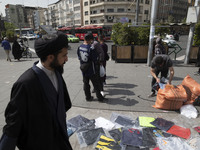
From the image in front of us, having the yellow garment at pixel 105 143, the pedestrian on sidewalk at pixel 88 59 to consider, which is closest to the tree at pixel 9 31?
the pedestrian on sidewalk at pixel 88 59

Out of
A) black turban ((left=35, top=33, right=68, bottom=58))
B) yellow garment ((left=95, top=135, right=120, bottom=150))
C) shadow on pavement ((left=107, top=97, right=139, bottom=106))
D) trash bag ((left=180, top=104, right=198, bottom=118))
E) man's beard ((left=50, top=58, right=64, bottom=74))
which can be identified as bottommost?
shadow on pavement ((left=107, top=97, right=139, bottom=106))

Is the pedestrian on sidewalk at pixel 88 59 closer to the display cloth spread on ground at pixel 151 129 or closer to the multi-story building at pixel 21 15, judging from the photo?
the display cloth spread on ground at pixel 151 129

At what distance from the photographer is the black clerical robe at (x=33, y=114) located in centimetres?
119

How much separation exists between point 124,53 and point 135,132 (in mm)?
6999

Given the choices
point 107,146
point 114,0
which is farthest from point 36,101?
point 114,0

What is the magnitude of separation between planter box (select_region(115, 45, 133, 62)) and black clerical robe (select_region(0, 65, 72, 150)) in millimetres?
8214

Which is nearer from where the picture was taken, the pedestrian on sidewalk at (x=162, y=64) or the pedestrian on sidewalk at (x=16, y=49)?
the pedestrian on sidewalk at (x=162, y=64)

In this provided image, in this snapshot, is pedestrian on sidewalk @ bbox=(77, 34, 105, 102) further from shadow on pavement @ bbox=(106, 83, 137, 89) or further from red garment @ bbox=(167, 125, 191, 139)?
red garment @ bbox=(167, 125, 191, 139)

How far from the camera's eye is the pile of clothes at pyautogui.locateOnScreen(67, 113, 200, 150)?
8.32ft

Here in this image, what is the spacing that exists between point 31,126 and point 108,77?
5.37m

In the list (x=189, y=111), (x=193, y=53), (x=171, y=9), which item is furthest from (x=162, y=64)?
(x=171, y=9)

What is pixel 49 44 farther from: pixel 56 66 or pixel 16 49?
pixel 16 49

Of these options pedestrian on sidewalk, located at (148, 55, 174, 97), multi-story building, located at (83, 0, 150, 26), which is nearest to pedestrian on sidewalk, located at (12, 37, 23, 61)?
pedestrian on sidewalk, located at (148, 55, 174, 97)

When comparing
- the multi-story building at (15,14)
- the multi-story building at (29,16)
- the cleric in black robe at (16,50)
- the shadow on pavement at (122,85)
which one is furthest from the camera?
the multi-story building at (29,16)
